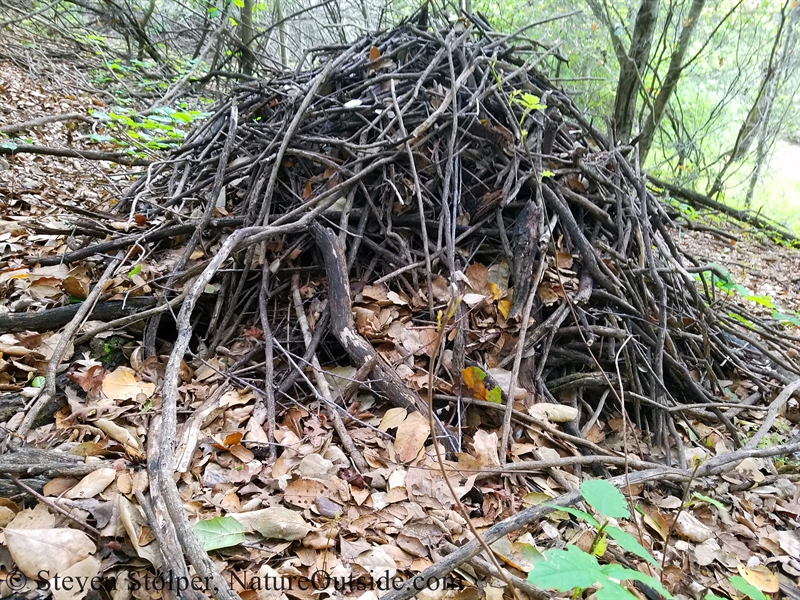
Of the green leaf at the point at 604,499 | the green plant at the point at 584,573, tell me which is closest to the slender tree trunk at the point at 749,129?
the green leaf at the point at 604,499

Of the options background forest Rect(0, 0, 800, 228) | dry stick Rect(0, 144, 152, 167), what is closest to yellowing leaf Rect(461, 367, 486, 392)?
background forest Rect(0, 0, 800, 228)

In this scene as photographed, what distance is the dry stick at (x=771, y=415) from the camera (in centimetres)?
207

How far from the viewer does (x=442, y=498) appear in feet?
5.42

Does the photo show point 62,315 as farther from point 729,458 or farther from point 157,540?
point 729,458

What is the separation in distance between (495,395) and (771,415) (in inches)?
57.3

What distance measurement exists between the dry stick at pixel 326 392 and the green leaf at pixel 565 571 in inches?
34.7

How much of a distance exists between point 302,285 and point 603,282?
5.58ft

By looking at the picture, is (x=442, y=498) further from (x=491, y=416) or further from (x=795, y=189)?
(x=795, y=189)

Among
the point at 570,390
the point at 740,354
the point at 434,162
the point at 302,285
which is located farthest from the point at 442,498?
the point at 740,354

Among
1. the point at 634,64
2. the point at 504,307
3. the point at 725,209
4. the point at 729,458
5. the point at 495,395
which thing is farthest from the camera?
the point at 725,209

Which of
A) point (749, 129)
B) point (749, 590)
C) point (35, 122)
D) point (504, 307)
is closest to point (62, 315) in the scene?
point (504, 307)

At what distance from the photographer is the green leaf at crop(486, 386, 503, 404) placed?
1986mm

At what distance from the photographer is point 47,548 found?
1.22m

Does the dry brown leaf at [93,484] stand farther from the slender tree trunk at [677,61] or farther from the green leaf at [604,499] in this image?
the slender tree trunk at [677,61]
